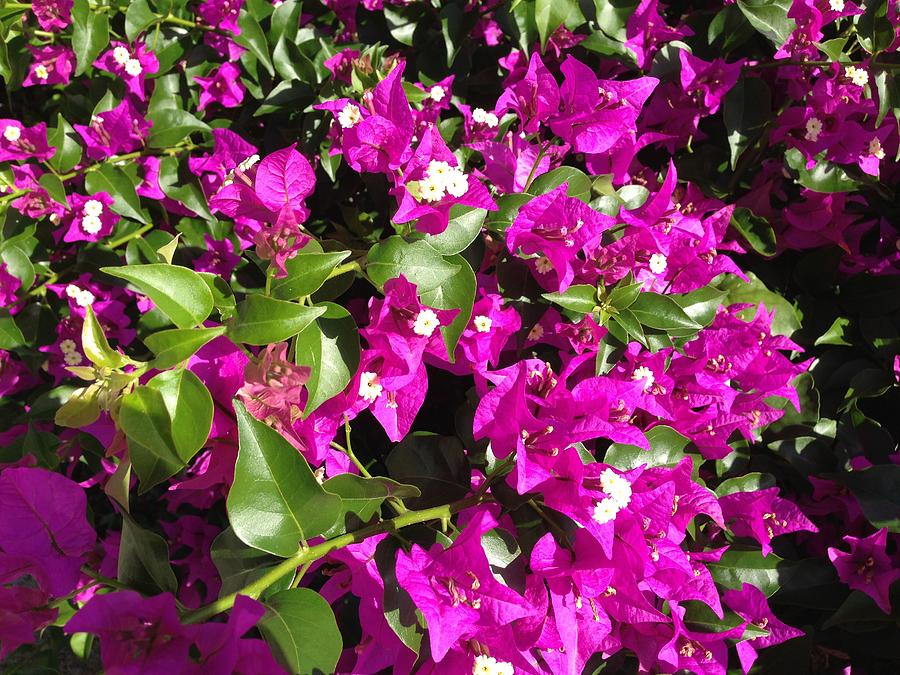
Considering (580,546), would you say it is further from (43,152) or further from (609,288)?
(43,152)

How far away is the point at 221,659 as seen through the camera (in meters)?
0.63

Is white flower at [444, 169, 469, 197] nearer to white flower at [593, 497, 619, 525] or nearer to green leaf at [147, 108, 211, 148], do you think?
white flower at [593, 497, 619, 525]

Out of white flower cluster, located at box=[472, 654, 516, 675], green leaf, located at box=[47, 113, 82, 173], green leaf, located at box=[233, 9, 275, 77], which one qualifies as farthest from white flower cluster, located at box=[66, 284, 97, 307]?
white flower cluster, located at box=[472, 654, 516, 675]

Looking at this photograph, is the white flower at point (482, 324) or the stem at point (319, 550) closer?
the stem at point (319, 550)

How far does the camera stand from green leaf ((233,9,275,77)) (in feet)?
4.29

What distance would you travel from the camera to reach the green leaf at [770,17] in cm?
119

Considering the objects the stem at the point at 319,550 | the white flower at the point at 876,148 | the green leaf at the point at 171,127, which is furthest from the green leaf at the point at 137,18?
the white flower at the point at 876,148

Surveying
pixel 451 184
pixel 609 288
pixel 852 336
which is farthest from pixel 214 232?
pixel 852 336

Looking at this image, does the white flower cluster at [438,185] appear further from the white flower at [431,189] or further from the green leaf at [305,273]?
the green leaf at [305,273]

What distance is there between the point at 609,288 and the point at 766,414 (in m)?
0.43

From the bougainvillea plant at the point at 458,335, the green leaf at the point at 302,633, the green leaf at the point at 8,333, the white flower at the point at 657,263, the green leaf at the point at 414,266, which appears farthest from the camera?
the green leaf at the point at 8,333

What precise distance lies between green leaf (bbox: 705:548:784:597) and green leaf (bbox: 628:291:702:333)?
0.45m

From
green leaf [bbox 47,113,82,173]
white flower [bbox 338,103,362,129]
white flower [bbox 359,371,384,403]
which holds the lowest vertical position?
white flower [bbox 359,371,384,403]

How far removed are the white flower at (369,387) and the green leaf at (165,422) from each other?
26 cm
